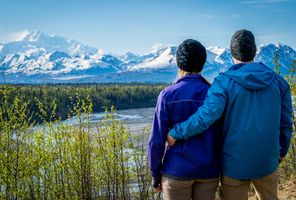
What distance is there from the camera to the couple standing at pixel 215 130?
2.99 metres

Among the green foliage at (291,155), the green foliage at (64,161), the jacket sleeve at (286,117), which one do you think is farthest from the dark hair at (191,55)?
the green foliage at (291,155)

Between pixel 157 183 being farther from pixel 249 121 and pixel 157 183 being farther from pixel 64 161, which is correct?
pixel 64 161

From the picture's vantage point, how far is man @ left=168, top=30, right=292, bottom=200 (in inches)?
117

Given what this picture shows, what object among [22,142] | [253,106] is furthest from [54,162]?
[253,106]

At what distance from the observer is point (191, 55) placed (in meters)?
3.13

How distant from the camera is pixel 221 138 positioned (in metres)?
3.14

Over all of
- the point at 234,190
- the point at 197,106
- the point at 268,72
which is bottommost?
the point at 234,190

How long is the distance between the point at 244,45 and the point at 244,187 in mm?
1163

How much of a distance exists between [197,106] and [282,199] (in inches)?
168

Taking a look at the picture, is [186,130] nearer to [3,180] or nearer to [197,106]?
[197,106]

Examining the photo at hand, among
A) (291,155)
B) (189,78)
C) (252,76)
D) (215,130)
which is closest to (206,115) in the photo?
(215,130)

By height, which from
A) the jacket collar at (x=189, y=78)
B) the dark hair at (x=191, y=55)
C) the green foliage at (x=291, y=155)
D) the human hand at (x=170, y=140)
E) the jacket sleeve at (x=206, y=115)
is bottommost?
the green foliage at (x=291, y=155)

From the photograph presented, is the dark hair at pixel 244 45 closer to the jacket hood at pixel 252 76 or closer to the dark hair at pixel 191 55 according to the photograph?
the jacket hood at pixel 252 76

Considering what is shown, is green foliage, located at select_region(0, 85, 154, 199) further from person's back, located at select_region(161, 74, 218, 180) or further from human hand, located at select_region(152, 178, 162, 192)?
person's back, located at select_region(161, 74, 218, 180)
